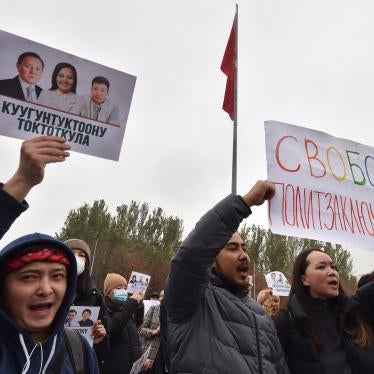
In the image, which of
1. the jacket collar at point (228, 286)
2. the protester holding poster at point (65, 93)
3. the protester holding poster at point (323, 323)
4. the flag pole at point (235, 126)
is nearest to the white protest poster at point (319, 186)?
the protester holding poster at point (323, 323)

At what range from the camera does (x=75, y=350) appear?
4.97ft

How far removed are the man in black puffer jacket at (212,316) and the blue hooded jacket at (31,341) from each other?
394 mm

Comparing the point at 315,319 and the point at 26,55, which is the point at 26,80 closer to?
the point at 26,55

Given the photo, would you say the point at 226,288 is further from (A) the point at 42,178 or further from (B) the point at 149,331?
(B) the point at 149,331

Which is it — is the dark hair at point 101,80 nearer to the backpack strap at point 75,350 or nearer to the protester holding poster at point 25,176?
the protester holding poster at point 25,176

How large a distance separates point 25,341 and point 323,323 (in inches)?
62.3

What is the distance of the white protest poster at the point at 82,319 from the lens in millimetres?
2438

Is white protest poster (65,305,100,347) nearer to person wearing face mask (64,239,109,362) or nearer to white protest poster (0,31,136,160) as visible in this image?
person wearing face mask (64,239,109,362)

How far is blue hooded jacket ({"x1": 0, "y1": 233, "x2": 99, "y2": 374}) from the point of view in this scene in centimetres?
131

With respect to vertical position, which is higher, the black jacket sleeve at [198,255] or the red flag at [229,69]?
the red flag at [229,69]

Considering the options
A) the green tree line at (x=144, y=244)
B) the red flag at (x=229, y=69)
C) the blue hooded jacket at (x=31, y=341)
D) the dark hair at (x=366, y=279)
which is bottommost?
the blue hooded jacket at (x=31, y=341)

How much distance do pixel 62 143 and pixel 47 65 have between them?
1.22 meters

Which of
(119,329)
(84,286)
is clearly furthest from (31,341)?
(119,329)

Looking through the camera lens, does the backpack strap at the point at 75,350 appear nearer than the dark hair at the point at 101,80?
Yes
